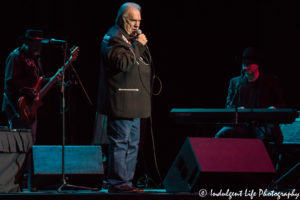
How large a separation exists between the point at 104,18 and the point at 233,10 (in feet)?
5.90

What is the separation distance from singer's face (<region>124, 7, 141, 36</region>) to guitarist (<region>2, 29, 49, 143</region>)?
5.21ft

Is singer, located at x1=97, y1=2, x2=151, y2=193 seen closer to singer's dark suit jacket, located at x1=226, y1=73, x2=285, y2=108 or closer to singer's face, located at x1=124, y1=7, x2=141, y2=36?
singer's face, located at x1=124, y1=7, x2=141, y2=36

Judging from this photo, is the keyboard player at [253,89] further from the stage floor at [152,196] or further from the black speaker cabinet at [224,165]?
the stage floor at [152,196]

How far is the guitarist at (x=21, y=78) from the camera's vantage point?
535 cm

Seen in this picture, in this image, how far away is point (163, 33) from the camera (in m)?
6.84

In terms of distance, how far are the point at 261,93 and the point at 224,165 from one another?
6.74ft

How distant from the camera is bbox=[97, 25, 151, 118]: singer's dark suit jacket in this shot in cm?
396

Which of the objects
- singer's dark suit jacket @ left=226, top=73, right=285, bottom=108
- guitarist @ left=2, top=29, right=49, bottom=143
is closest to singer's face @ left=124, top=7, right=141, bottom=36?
guitarist @ left=2, top=29, right=49, bottom=143

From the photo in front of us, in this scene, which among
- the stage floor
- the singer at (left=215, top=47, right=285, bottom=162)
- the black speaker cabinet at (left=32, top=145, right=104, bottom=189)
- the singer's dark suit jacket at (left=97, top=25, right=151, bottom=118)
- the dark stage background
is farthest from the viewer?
the dark stage background

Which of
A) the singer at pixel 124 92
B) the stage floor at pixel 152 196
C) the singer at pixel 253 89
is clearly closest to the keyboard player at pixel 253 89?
the singer at pixel 253 89

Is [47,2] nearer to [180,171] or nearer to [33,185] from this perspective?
[33,185]

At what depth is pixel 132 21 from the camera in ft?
13.6

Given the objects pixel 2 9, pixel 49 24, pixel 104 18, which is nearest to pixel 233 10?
pixel 104 18

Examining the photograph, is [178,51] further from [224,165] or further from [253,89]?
[224,165]
